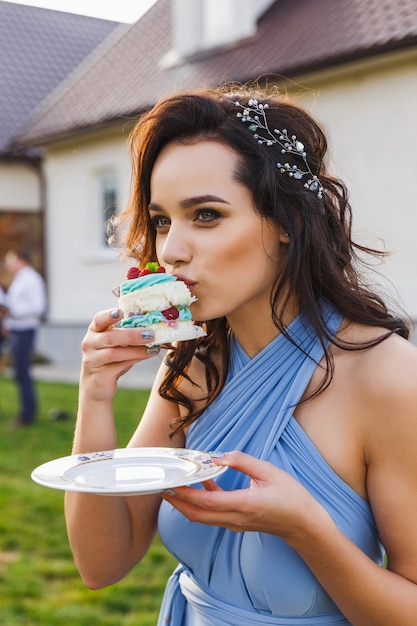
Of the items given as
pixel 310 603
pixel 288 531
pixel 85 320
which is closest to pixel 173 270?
pixel 288 531

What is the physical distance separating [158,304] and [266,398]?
1.42 ft

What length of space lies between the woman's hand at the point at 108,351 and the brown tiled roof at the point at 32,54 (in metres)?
20.3

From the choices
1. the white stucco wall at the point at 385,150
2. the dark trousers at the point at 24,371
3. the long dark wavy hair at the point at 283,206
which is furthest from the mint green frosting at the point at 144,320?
the white stucco wall at the point at 385,150

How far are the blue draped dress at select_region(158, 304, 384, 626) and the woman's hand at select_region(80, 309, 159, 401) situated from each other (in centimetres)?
33

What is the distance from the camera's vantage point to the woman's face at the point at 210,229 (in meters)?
2.19

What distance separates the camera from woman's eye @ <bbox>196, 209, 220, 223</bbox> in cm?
219

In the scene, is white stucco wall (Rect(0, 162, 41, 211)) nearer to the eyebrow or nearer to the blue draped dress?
the blue draped dress

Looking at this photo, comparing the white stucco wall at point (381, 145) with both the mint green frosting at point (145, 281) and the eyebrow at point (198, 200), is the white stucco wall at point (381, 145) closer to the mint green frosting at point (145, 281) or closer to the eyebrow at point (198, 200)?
the mint green frosting at point (145, 281)

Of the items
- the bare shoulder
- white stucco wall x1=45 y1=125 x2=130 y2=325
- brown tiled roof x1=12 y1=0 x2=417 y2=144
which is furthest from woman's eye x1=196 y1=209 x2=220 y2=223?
white stucco wall x1=45 y1=125 x2=130 y2=325

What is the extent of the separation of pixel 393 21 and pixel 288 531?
11919 mm

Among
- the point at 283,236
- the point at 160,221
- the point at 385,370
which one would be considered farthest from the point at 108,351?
the point at 385,370

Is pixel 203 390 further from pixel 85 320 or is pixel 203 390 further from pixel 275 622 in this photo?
pixel 85 320

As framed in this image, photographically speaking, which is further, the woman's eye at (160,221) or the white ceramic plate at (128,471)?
the woman's eye at (160,221)

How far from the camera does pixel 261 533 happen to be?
85.0 inches
